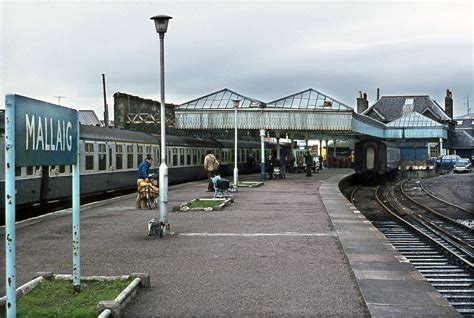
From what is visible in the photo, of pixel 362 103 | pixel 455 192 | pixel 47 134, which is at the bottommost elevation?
pixel 455 192

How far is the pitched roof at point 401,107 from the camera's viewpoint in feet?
271

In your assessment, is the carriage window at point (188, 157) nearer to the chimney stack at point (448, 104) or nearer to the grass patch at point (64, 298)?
the grass patch at point (64, 298)

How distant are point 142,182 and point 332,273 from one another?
10299 mm

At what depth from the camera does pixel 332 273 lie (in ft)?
28.7

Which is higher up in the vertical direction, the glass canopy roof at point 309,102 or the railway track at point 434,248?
the glass canopy roof at point 309,102

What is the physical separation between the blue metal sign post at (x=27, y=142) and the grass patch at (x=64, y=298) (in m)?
0.86

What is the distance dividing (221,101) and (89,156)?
1568cm

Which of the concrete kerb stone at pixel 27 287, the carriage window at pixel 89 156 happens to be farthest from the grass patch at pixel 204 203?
the concrete kerb stone at pixel 27 287

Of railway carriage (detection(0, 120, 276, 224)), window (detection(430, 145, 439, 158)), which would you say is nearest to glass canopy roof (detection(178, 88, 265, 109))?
railway carriage (detection(0, 120, 276, 224))

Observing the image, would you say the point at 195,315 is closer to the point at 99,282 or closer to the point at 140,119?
the point at 99,282

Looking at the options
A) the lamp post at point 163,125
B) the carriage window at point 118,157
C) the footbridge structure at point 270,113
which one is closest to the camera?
the lamp post at point 163,125

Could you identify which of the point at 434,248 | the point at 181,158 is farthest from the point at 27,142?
the point at 181,158

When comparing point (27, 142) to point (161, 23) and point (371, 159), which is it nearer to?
point (161, 23)

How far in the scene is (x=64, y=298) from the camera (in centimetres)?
707
